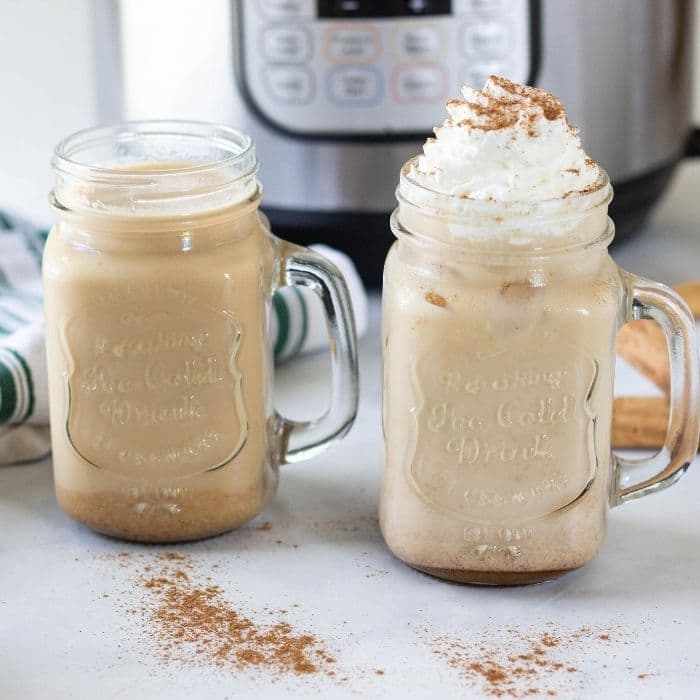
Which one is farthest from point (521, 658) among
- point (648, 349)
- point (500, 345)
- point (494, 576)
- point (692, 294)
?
point (692, 294)

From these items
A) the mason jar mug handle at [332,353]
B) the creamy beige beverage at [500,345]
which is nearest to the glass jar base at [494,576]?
the creamy beige beverage at [500,345]

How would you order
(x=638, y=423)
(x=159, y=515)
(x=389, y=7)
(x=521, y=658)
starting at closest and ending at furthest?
1. (x=521, y=658)
2. (x=159, y=515)
3. (x=638, y=423)
4. (x=389, y=7)

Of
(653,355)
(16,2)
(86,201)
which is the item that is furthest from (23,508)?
(16,2)

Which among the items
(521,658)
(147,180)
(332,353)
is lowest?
(521,658)

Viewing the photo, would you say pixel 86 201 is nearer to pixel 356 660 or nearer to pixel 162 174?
pixel 162 174

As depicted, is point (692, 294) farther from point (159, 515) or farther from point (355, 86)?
point (159, 515)

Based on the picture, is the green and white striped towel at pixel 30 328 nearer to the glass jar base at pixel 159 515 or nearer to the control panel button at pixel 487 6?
the glass jar base at pixel 159 515

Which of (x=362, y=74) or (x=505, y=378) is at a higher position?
(x=362, y=74)

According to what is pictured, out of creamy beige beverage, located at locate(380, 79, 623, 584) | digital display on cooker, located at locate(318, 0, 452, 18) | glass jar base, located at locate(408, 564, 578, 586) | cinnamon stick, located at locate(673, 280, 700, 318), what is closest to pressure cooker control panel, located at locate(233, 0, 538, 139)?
digital display on cooker, located at locate(318, 0, 452, 18)
